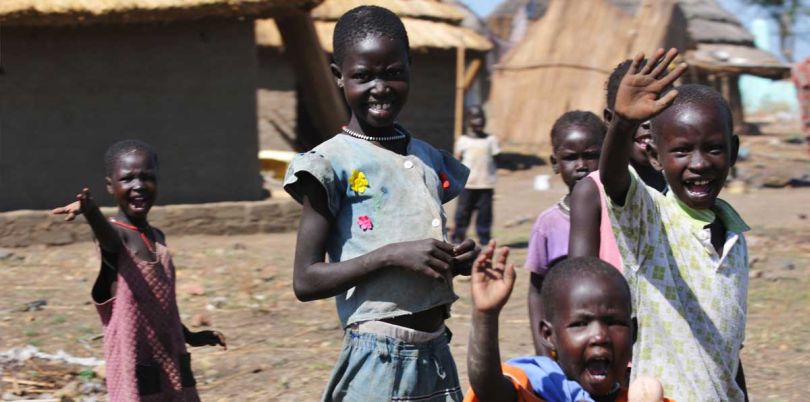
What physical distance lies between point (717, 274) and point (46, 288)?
19.0 ft

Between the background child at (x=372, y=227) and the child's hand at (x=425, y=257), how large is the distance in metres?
0.03

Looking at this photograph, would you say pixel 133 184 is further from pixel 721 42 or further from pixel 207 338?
pixel 721 42

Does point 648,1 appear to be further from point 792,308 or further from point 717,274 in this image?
point 717,274

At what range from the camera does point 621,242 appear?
2633mm

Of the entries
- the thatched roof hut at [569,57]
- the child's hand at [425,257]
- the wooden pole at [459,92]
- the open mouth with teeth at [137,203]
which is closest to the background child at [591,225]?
the child's hand at [425,257]

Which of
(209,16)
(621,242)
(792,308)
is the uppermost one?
(209,16)

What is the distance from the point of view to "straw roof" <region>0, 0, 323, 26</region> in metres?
9.05

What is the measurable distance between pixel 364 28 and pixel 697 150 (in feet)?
2.66

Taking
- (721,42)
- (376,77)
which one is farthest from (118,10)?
(721,42)

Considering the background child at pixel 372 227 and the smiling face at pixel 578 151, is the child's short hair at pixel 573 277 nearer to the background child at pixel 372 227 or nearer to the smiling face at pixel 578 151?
the background child at pixel 372 227

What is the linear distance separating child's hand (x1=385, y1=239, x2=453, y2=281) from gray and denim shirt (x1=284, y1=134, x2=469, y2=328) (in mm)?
81

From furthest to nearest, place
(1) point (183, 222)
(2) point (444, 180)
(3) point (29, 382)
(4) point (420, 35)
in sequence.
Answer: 1. (4) point (420, 35)
2. (1) point (183, 222)
3. (3) point (29, 382)
4. (2) point (444, 180)

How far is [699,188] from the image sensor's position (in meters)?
2.64

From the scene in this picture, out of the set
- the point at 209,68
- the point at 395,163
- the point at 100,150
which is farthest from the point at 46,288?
the point at 395,163
